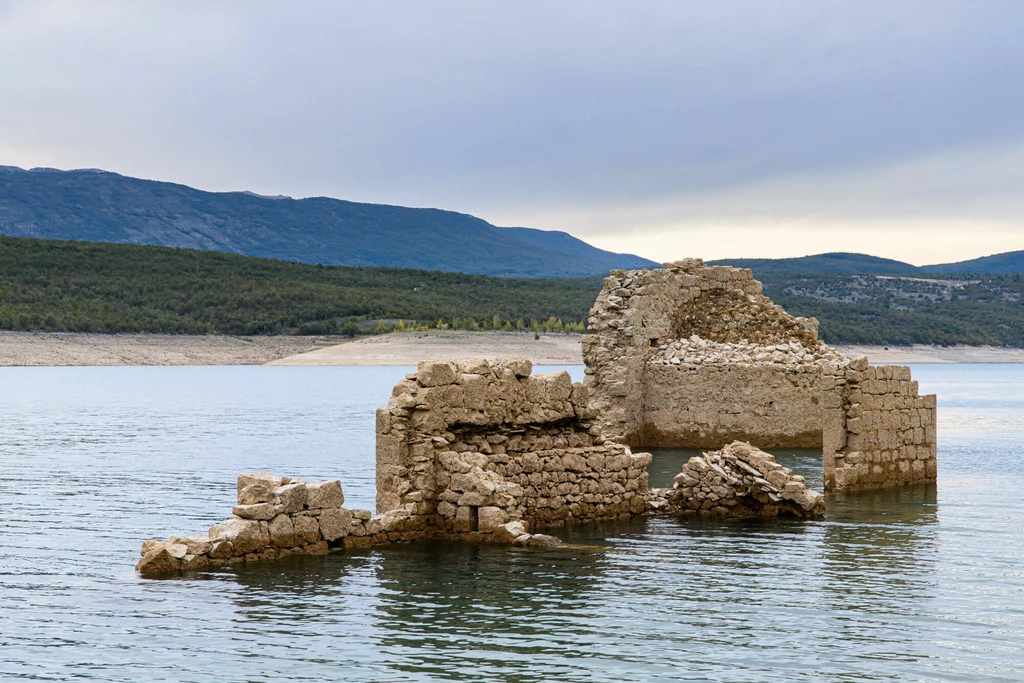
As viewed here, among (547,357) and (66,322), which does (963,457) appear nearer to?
(547,357)

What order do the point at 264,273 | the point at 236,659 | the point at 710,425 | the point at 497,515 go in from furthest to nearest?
the point at 264,273 → the point at 710,425 → the point at 497,515 → the point at 236,659

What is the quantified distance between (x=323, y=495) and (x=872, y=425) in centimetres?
851

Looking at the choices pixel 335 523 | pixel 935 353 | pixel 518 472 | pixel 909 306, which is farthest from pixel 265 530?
pixel 909 306

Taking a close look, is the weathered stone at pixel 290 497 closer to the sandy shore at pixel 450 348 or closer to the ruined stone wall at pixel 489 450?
the ruined stone wall at pixel 489 450

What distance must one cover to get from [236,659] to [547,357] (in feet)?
208

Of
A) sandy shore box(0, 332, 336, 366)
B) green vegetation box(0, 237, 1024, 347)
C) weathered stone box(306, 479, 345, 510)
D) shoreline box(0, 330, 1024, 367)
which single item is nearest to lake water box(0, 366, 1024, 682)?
weathered stone box(306, 479, 345, 510)

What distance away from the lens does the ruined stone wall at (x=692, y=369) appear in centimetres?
2369

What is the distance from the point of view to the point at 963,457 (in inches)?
972

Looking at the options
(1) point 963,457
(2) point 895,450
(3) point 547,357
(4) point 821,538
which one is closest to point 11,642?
(4) point 821,538

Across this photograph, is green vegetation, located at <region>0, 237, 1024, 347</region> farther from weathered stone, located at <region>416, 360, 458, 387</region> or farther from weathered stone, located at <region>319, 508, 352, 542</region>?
weathered stone, located at <region>319, 508, 352, 542</region>

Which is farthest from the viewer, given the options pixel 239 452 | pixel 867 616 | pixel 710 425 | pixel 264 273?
pixel 264 273

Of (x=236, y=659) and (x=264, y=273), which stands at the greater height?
(x=264, y=273)

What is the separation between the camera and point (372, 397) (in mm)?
54000

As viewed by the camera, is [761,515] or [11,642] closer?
[11,642]
